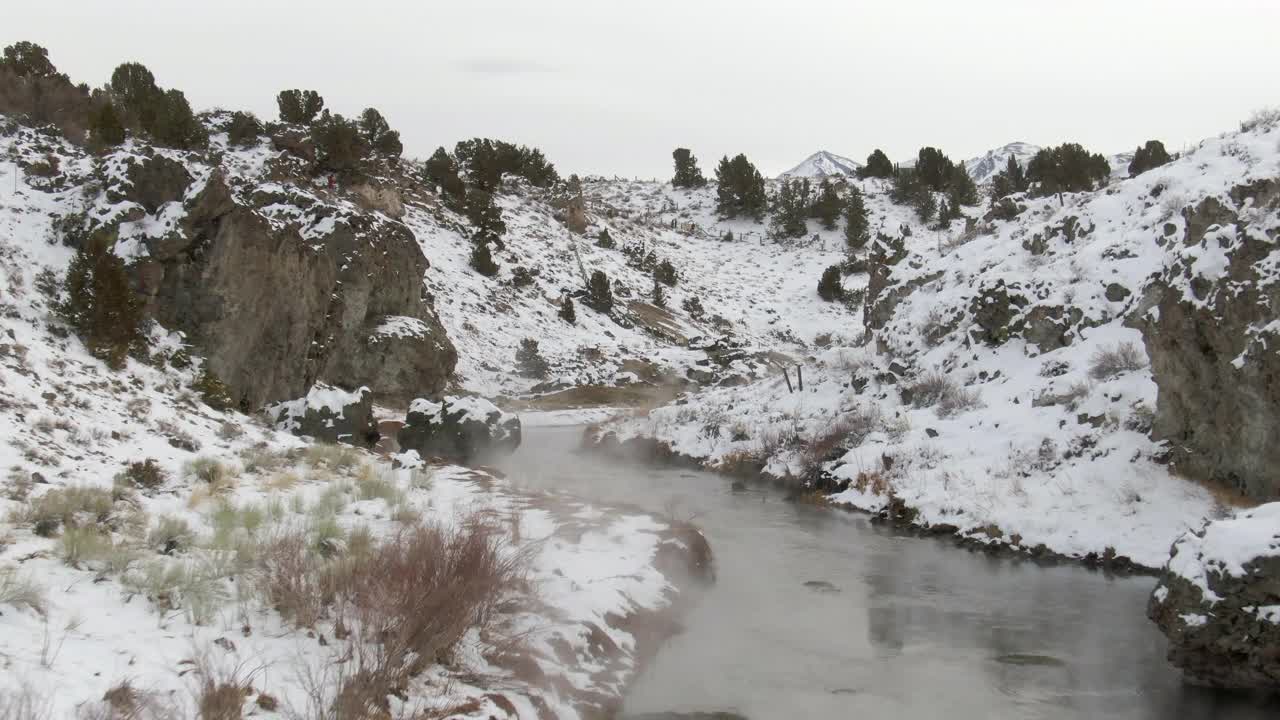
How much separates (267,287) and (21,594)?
1388cm

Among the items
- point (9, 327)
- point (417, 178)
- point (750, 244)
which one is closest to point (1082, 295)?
point (9, 327)

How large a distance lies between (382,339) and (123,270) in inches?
418

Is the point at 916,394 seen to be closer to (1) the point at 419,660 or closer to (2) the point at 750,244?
(1) the point at 419,660

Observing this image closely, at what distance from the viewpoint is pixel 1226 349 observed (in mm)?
11969

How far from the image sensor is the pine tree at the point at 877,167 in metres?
78.4

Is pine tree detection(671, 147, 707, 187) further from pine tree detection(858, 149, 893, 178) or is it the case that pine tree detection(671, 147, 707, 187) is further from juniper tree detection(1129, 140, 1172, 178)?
juniper tree detection(1129, 140, 1172, 178)

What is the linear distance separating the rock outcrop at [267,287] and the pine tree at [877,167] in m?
63.9

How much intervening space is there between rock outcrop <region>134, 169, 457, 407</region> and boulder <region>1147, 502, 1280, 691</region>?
55.3ft

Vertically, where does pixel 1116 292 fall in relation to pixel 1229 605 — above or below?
above

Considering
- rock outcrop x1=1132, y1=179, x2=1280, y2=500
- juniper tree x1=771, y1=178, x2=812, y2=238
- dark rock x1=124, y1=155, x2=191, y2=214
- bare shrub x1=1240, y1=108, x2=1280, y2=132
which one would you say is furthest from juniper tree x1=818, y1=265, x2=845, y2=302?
dark rock x1=124, y1=155, x2=191, y2=214

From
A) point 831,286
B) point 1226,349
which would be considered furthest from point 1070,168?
point 1226,349

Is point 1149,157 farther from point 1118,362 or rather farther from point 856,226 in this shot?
point 1118,362

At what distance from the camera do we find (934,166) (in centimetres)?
7150

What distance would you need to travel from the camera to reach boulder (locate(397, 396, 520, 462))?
20516 millimetres
